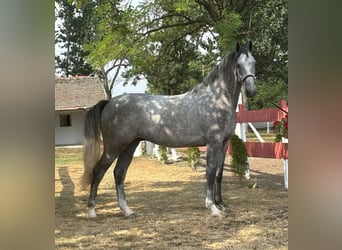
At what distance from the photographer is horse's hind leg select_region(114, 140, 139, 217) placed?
4.54 ft

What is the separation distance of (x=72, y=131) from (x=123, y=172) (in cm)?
28

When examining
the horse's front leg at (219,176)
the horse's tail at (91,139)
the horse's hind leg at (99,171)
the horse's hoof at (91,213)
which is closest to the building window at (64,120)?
the horse's tail at (91,139)

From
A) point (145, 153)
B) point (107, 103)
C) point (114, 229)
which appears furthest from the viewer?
point (145, 153)

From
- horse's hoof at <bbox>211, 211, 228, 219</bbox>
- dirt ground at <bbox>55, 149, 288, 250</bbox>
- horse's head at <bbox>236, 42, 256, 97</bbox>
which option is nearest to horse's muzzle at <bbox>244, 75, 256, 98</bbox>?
horse's head at <bbox>236, 42, 256, 97</bbox>

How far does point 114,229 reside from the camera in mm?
1292

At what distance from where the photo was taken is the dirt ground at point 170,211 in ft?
3.99

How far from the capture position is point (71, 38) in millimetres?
1282

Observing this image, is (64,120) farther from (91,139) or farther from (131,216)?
(131,216)

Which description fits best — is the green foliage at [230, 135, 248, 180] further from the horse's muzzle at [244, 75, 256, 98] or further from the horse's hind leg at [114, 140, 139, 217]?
the horse's hind leg at [114, 140, 139, 217]

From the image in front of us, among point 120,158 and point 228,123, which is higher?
point 228,123

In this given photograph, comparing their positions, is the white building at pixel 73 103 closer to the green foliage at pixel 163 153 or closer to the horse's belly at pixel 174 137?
the horse's belly at pixel 174 137
